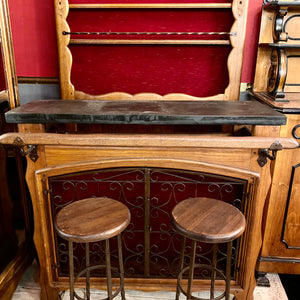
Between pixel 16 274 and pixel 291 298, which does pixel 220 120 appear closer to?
pixel 291 298

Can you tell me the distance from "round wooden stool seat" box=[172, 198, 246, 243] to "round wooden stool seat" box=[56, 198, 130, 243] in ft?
0.95

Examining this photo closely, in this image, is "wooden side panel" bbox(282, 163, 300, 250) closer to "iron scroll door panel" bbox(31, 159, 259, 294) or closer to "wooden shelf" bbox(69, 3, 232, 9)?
"iron scroll door panel" bbox(31, 159, 259, 294)

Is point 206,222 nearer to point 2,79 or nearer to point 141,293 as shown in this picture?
point 141,293

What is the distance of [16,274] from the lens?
2301 mm

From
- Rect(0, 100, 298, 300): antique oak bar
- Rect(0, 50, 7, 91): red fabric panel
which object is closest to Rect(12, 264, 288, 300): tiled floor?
Rect(0, 100, 298, 300): antique oak bar

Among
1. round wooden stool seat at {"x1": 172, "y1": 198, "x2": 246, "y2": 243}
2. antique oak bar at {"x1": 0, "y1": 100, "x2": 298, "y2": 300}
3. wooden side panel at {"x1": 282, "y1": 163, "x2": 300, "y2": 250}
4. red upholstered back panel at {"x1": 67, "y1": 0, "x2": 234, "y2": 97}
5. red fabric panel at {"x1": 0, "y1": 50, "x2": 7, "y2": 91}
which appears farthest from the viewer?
red upholstered back panel at {"x1": 67, "y1": 0, "x2": 234, "y2": 97}

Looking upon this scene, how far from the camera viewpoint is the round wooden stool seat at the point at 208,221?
1.52 meters

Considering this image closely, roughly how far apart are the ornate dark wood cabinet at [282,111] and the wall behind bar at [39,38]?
0.07m

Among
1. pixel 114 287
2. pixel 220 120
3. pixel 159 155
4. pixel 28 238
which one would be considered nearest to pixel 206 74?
pixel 220 120

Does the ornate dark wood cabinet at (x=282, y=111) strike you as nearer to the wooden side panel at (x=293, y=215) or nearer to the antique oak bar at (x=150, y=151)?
the wooden side panel at (x=293, y=215)

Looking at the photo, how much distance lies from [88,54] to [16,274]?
1.71m

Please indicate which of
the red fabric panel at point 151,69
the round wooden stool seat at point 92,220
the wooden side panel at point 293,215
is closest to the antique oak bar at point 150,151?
the round wooden stool seat at point 92,220

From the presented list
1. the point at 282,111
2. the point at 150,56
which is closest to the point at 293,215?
the point at 282,111

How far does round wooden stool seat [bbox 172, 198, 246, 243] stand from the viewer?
59.9 inches
